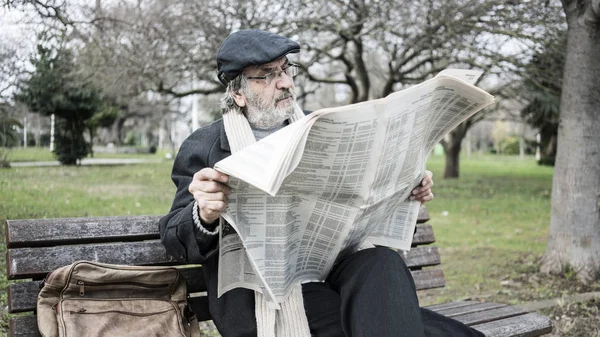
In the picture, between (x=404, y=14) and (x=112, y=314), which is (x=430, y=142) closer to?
(x=112, y=314)

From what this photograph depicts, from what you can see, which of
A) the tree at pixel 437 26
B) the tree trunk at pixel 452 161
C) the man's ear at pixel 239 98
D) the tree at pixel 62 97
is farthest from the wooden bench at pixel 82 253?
→ the tree trunk at pixel 452 161

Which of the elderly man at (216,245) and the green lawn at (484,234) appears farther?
the green lawn at (484,234)

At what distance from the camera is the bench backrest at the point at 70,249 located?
216cm

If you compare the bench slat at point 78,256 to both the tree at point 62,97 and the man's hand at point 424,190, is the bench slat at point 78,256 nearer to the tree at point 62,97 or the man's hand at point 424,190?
the man's hand at point 424,190

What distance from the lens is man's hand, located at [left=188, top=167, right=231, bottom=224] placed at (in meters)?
1.81

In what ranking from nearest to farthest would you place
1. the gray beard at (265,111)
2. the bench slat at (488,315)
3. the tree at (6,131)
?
the gray beard at (265,111)
the bench slat at (488,315)
the tree at (6,131)

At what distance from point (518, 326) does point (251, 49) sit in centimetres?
161

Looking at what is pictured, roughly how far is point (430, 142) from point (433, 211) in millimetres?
8057

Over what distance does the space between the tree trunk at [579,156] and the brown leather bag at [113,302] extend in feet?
11.9

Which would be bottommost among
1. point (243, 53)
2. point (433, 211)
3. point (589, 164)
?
point (433, 211)

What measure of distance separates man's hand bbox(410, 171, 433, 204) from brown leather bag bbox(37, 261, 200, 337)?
89 centimetres

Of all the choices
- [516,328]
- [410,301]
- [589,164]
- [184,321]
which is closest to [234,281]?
[184,321]

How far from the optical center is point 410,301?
2.01m

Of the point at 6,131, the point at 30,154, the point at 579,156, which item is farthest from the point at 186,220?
the point at 579,156
